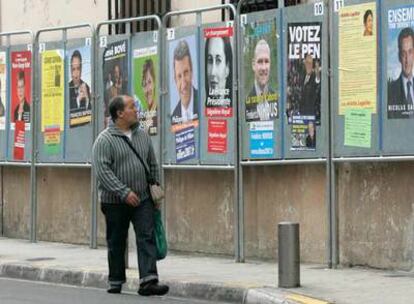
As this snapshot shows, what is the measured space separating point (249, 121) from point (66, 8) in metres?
4.70

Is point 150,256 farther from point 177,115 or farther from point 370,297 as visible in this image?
point 177,115

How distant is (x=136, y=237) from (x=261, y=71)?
2.84m

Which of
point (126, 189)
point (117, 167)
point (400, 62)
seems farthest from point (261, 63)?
point (126, 189)

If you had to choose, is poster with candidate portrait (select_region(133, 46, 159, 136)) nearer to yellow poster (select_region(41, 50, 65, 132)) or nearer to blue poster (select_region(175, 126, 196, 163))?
blue poster (select_region(175, 126, 196, 163))

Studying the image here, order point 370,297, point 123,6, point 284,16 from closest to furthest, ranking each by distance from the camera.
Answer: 1. point 370,297
2. point 284,16
3. point 123,6

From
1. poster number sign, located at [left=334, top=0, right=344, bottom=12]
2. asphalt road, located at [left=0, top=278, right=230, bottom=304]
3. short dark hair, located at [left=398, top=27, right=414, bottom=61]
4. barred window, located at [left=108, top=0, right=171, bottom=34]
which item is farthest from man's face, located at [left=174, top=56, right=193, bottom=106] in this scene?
short dark hair, located at [left=398, top=27, right=414, bottom=61]

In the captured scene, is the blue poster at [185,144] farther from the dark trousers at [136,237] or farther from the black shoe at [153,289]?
the black shoe at [153,289]

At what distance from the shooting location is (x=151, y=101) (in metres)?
12.4

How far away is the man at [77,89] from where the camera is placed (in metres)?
13.3

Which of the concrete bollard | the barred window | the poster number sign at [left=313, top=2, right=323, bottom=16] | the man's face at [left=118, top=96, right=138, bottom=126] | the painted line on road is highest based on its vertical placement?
the barred window

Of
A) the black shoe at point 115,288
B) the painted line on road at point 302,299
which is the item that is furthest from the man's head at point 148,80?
the painted line on road at point 302,299

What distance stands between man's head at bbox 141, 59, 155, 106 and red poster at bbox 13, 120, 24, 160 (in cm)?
261

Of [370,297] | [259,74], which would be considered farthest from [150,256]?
[259,74]

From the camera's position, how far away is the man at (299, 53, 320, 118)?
10.6 meters
